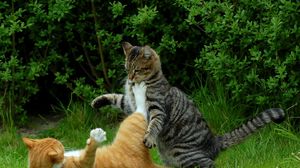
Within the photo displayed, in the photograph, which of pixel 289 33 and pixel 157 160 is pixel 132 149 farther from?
pixel 289 33

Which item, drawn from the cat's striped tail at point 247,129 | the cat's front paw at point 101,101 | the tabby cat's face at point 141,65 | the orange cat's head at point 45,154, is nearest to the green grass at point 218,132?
the cat's striped tail at point 247,129

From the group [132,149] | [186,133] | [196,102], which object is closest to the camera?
[132,149]

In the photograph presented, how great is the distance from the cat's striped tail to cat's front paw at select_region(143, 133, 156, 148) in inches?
32.5

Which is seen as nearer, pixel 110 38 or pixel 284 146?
pixel 284 146

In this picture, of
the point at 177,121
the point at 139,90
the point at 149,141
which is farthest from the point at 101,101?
the point at 149,141

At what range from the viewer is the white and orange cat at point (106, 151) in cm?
491

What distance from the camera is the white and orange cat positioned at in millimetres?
4914

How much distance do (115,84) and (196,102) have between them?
88 centimetres

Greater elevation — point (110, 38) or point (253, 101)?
point (110, 38)

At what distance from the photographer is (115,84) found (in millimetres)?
7547

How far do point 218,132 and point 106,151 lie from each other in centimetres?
172

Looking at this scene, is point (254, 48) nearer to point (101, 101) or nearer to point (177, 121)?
point (177, 121)

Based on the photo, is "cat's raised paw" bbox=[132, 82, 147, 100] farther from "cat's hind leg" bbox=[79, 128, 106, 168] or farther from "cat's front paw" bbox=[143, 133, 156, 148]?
"cat's hind leg" bbox=[79, 128, 106, 168]

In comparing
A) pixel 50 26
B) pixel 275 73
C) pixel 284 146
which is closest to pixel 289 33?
pixel 275 73
